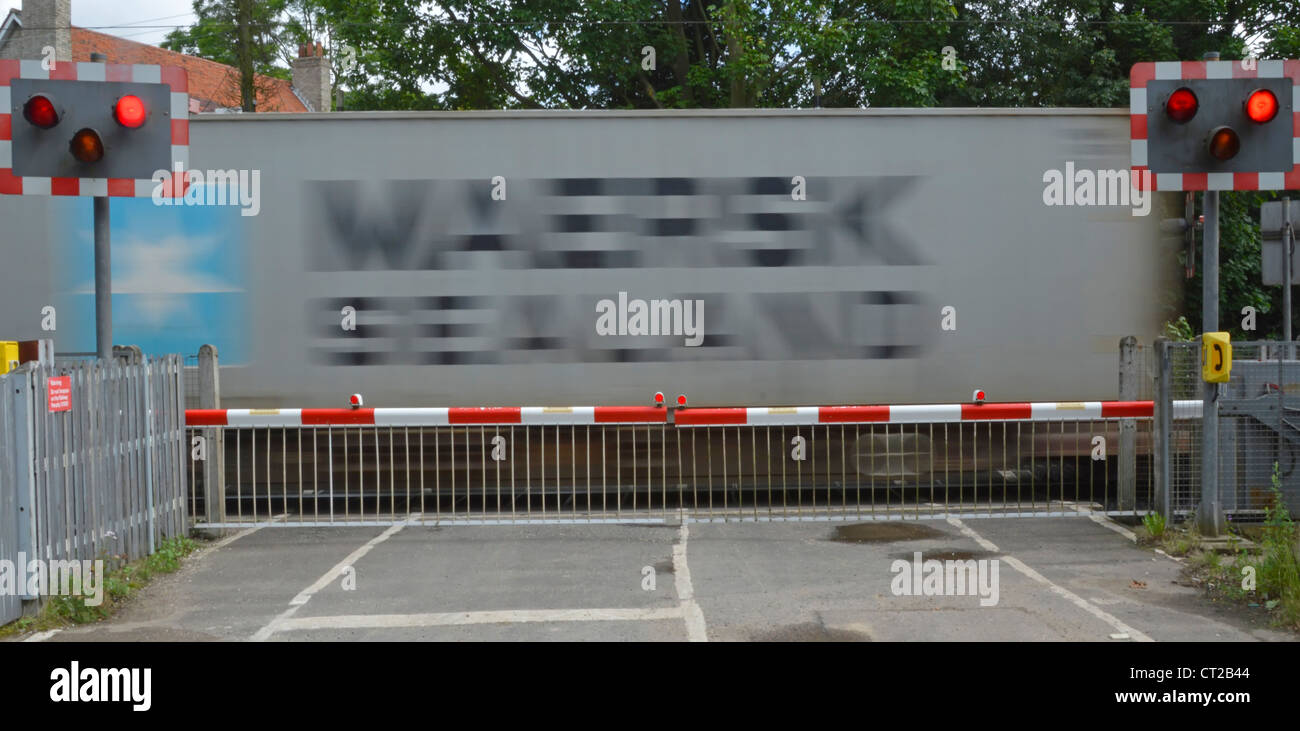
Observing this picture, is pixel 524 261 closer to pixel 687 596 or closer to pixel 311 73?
pixel 687 596

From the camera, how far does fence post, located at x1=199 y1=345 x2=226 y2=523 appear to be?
9461 mm

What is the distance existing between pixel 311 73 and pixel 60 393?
40.0 m

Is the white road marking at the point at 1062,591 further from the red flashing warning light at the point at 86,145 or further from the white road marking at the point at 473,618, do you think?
the red flashing warning light at the point at 86,145

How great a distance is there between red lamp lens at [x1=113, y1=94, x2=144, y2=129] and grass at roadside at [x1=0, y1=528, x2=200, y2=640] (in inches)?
110

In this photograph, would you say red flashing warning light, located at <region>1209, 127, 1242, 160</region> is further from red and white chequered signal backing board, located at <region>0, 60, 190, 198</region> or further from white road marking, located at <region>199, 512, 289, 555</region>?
white road marking, located at <region>199, 512, 289, 555</region>

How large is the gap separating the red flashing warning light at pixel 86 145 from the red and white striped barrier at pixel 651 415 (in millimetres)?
2219

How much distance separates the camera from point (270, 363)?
10.5m

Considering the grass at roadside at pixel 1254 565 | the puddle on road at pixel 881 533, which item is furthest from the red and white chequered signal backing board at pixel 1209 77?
the puddle on road at pixel 881 533

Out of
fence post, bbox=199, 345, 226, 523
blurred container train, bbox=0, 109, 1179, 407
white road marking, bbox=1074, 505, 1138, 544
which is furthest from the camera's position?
blurred container train, bbox=0, 109, 1179, 407

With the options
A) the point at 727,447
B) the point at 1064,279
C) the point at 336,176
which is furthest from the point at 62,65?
the point at 1064,279

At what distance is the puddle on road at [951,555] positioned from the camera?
320 inches

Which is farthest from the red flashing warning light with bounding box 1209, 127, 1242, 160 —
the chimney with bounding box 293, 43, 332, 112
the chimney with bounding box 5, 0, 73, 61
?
the chimney with bounding box 5, 0, 73, 61

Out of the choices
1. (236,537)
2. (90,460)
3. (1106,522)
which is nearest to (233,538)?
(236,537)

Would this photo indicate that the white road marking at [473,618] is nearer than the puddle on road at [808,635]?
No
